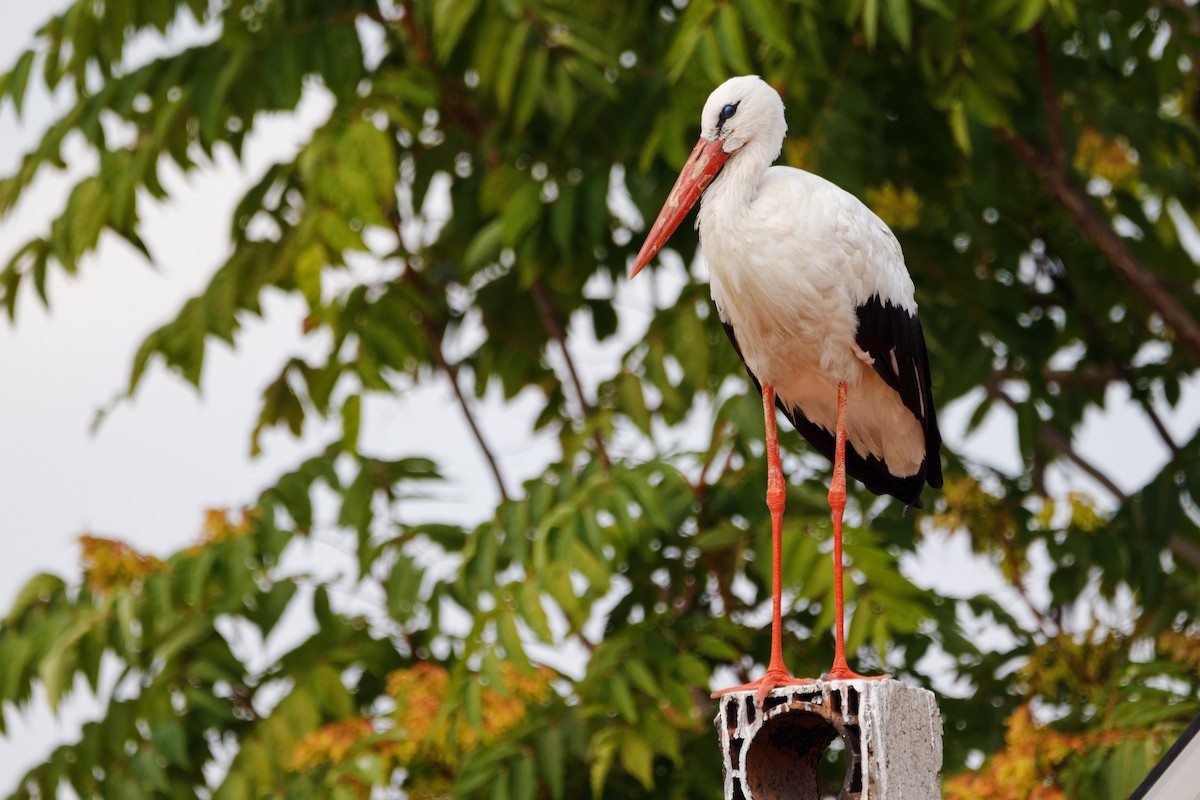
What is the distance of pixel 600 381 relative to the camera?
7.09 meters

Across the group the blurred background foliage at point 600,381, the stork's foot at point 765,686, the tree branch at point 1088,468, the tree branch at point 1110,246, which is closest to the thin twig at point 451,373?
the blurred background foliage at point 600,381

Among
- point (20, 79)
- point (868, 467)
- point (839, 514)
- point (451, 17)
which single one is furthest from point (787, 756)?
point (20, 79)


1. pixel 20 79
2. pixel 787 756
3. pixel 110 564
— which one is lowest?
pixel 787 756

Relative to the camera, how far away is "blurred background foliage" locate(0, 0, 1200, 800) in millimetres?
5691

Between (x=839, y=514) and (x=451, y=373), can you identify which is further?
(x=451, y=373)

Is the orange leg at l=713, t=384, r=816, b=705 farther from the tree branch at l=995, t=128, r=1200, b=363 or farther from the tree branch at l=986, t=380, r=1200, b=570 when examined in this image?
the tree branch at l=986, t=380, r=1200, b=570

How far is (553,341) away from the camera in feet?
24.6

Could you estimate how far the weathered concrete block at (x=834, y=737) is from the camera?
148 inches

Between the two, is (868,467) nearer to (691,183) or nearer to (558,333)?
→ (691,183)

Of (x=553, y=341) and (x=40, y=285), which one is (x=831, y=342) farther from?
(x=40, y=285)

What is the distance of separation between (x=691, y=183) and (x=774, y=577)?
3.43 ft

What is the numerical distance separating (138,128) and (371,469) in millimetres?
1746

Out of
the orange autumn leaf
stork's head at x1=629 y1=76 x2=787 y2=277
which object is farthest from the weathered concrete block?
the orange autumn leaf

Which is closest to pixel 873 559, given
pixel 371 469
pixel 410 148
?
pixel 371 469
